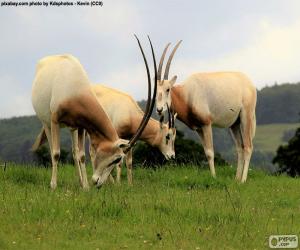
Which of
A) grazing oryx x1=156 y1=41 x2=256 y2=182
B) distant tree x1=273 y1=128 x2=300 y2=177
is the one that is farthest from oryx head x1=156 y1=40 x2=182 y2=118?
distant tree x1=273 y1=128 x2=300 y2=177

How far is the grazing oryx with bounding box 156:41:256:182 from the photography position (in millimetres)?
16438

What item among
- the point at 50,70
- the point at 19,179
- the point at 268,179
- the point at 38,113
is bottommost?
the point at 268,179

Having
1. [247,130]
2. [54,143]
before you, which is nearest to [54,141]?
[54,143]

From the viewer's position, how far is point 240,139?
17969mm

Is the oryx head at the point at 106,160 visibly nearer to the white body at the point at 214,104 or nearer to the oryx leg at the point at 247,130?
the white body at the point at 214,104

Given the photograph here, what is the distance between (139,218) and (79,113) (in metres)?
3.66

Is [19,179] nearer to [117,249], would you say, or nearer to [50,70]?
[50,70]

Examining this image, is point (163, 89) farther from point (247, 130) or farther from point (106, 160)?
point (106, 160)

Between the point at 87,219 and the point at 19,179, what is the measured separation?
197 inches

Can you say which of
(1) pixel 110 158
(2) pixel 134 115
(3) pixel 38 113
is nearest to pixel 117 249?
(1) pixel 110 158

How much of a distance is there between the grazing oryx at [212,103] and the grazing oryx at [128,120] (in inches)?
23.6

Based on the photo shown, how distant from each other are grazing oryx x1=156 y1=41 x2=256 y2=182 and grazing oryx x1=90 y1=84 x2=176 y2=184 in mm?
598
